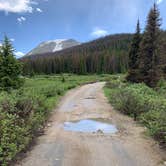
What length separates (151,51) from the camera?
26.2 meters

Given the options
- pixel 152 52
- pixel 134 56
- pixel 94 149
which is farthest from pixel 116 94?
pixel 134 56

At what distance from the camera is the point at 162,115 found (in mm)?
8461

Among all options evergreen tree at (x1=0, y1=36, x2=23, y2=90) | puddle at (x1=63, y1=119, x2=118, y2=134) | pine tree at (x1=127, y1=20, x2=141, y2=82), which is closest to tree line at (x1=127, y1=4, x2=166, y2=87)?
pine tree at (x1=127, y1=20, x2=141, y2=82)

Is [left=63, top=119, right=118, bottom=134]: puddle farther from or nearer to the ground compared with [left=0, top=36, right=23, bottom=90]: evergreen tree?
nearer to the ground

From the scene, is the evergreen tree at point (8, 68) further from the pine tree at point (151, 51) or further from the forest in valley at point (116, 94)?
the pine tree at point (151, 51)

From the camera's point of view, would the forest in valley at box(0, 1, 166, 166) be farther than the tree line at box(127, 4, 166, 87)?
No

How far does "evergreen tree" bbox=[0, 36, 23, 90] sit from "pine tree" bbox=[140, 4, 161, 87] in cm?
1350

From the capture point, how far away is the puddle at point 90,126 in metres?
9.61

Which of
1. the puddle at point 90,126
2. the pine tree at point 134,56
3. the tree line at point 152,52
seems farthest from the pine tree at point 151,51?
the puddle at point 90,126

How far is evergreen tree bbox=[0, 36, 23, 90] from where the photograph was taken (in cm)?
2653

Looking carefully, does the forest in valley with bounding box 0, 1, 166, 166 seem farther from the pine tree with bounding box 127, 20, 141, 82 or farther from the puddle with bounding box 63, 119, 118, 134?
the puddle with bounding box 63, 119, 118, 134

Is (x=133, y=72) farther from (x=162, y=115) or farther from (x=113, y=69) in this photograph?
(x=113, y=69)

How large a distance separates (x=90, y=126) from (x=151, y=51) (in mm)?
17975

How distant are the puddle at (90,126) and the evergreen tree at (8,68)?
1693 cm
